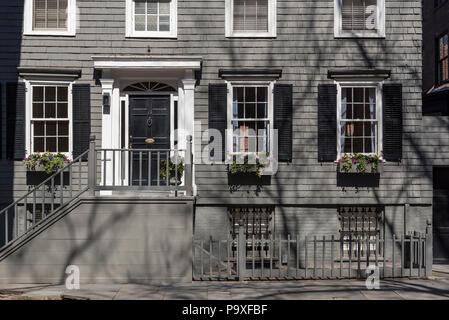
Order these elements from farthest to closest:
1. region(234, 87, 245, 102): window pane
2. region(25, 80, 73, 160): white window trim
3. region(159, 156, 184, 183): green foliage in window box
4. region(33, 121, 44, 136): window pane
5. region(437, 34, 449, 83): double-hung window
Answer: region(437, 34, 449, 83): double-hung window
region(234, 87, 245, 102): window pane
region(33, 121, 44, 136): window pane
region(25, 80, 73, 160): white window trim
region(159, 156, 184, 183): green foliage in window box

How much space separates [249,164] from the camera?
42.8ft

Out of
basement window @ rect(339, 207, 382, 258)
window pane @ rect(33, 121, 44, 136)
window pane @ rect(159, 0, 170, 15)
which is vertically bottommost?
basement window @ rect(339, 207, 382, 258)

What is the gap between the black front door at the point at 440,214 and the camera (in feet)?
45.3

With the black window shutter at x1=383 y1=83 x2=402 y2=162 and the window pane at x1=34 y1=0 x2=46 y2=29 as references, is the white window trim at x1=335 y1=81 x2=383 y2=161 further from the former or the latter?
the window pane at x1=34 y1=0 x2=46 y2=29

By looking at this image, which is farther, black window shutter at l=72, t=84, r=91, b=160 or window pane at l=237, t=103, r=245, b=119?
window pane at l=237, t=103, r=245, b=119

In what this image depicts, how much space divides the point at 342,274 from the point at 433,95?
7.88m

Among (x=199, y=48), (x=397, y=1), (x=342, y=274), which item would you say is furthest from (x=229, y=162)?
(x=397, y=1)

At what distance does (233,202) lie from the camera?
13281 mm

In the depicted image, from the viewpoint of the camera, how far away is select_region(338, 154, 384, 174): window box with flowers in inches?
515

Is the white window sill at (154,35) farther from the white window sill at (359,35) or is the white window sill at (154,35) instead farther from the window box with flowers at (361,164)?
the window box with flowers at (361,164)

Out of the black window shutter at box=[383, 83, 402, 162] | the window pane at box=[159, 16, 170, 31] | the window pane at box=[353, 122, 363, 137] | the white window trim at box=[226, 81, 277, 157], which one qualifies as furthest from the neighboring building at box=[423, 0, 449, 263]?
the window pane at box=[159, 16, 170, 31]

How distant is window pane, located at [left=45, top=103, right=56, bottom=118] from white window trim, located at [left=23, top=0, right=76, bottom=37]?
1.72 m

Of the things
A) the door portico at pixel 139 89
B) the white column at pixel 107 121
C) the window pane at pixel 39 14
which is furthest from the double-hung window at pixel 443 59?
the window pane at pixel 39 14

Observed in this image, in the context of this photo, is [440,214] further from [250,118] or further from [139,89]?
[139,89]
